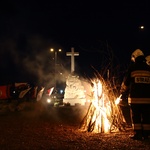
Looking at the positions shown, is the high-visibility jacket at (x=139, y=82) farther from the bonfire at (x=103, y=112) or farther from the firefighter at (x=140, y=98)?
the bonfire at (x=103, y=112)

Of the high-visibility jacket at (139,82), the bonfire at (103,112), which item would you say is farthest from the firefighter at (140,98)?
the bonfire at (103,112)

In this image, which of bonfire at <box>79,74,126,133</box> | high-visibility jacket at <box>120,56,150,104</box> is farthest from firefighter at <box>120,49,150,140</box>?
bonfire at <box>79,74,126,133</box>

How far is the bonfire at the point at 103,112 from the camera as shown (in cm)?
761

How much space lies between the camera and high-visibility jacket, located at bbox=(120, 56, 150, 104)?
671cm

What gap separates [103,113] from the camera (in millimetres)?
7668

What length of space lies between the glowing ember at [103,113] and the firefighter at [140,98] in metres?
0.99

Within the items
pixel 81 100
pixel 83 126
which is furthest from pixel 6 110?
pixel 83 126

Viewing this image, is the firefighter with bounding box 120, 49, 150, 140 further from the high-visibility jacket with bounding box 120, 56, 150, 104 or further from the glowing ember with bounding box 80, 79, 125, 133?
the glowing ember with bounding box 80, 79, 125, 133

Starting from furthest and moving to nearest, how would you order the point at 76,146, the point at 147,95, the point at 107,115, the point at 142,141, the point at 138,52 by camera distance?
the point at 107,115 → the point at 138,52 → the point at 147,95 → the point at 142,141 → the point at 76,146

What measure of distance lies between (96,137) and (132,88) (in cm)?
147

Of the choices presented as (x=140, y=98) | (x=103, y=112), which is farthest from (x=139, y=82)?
(x=103, y=112)

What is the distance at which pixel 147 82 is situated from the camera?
6.84 m

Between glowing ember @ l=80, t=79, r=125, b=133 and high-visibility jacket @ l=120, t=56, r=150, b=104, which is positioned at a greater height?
high-visibility jacket @ l=120, t=56, r=150, b=104

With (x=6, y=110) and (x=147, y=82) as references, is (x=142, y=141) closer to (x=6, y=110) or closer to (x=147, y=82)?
(x=147, y=82)
